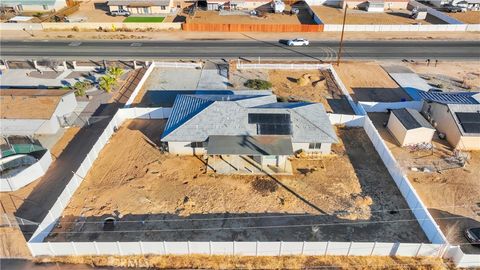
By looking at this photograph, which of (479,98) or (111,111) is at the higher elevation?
(479,98)

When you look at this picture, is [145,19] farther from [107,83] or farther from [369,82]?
[369,82]

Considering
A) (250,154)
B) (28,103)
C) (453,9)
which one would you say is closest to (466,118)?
(250,154)

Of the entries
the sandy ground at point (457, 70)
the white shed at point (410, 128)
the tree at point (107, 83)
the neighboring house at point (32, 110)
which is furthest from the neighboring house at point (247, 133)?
the sandy ground at point (457, 70)

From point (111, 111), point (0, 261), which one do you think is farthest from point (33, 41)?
point (0, 261)

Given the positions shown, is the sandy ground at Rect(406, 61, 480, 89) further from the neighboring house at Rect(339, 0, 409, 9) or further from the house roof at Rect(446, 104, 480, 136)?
the neighboring house at Rect(339, 0, 409, 9)

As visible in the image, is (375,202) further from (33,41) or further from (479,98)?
(33,41)
